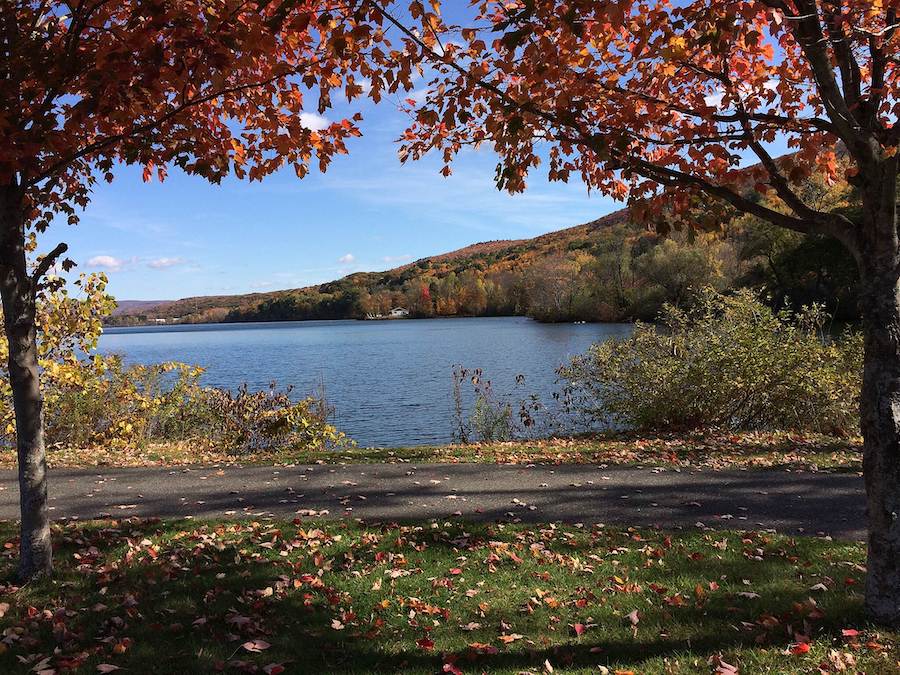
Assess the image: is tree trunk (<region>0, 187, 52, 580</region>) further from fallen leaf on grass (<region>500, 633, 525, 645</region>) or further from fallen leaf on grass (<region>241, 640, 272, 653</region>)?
fallen leaf on grass (<region>500, 633, 525, 645</region>)

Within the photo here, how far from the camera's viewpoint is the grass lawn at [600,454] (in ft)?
32.0

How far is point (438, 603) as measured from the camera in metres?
4.75

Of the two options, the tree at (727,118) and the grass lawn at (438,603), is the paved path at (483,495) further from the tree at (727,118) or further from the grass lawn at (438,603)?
the tree at (727,118)

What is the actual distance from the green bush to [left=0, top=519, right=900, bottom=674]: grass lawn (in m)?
7.66

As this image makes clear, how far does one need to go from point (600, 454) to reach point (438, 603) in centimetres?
655

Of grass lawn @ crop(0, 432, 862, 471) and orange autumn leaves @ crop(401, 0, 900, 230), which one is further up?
orange autumn leaves @ crop(401, 0, 900, 230)

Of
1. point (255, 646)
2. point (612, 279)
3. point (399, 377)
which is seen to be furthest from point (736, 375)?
point (612, 279)

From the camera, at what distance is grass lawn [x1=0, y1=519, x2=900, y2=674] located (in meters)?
3.86

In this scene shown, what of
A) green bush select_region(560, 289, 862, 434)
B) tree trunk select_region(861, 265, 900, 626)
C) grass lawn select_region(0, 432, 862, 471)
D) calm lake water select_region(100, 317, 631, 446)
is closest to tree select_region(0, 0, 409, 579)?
tree trunk select_region(861, 265, 900, 626)

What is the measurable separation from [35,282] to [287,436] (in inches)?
Result: 356

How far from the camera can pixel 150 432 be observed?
14.6 meters

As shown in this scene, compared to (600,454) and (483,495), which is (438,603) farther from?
(600,454)

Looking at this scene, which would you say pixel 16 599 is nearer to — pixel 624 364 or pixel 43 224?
pixel 43 224

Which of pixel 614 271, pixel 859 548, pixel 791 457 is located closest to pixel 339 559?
pixel 859 548
